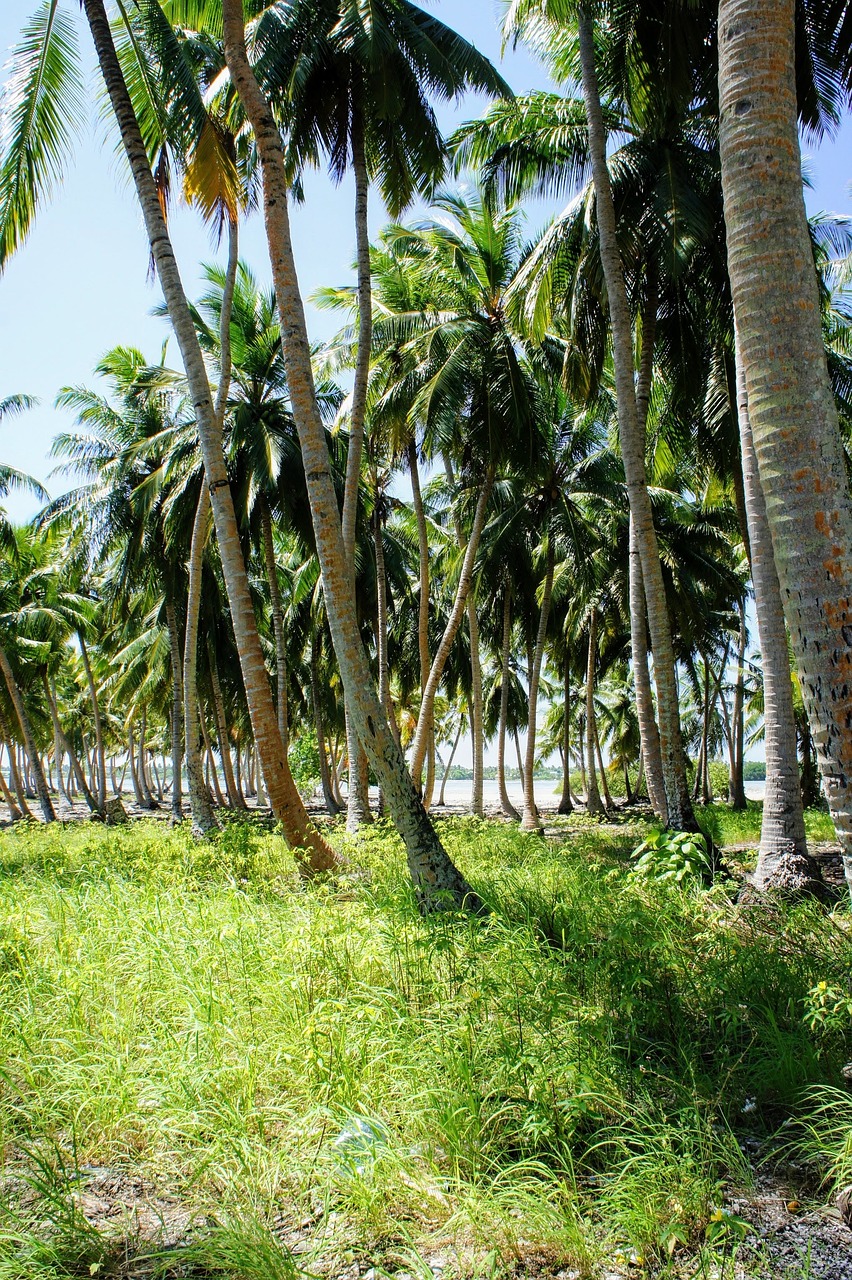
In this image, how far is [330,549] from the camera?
681 centimetres

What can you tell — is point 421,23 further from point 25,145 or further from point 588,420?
point 588,420

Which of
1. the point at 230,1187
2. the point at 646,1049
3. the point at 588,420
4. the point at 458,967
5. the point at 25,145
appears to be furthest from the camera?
the point at 588,420

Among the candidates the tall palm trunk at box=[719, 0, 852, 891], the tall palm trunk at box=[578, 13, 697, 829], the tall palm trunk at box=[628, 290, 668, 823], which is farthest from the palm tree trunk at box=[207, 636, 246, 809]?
the tall palm trunk at box=[719, 0, 852, 891]

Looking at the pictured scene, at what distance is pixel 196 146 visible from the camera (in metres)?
9.35

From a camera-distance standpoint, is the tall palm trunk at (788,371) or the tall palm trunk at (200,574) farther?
the tall palm trunk at (200,574)

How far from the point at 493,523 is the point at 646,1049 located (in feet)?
51.9

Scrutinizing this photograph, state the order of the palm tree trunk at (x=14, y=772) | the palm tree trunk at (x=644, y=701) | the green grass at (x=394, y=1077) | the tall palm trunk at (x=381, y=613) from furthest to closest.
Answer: the palm tree trunk at (x=14, y=772), the tall palm trunk at (x=381, y=613), the palm tree trunk at (x=644, y=701), the green grass at (x=394, y=1077)

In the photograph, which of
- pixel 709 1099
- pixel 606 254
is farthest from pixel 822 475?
pixel 606 254

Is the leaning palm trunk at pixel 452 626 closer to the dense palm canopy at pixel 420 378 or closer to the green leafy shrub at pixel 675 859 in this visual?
the dense palm canopy at pixel 420 378

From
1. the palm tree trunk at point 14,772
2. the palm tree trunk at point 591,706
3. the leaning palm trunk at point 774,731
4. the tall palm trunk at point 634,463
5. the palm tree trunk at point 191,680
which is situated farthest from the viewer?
the palm tree trunk at point 14,772

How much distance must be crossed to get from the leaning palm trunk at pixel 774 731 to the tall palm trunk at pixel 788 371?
4.38 metres

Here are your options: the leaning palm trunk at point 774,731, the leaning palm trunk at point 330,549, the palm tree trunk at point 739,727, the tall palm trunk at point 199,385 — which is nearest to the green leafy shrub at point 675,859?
the leaning palm trunk at point 774,731

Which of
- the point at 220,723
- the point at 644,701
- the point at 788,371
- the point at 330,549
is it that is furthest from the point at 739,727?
the point at 788,371

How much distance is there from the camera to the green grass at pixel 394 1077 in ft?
8.39
